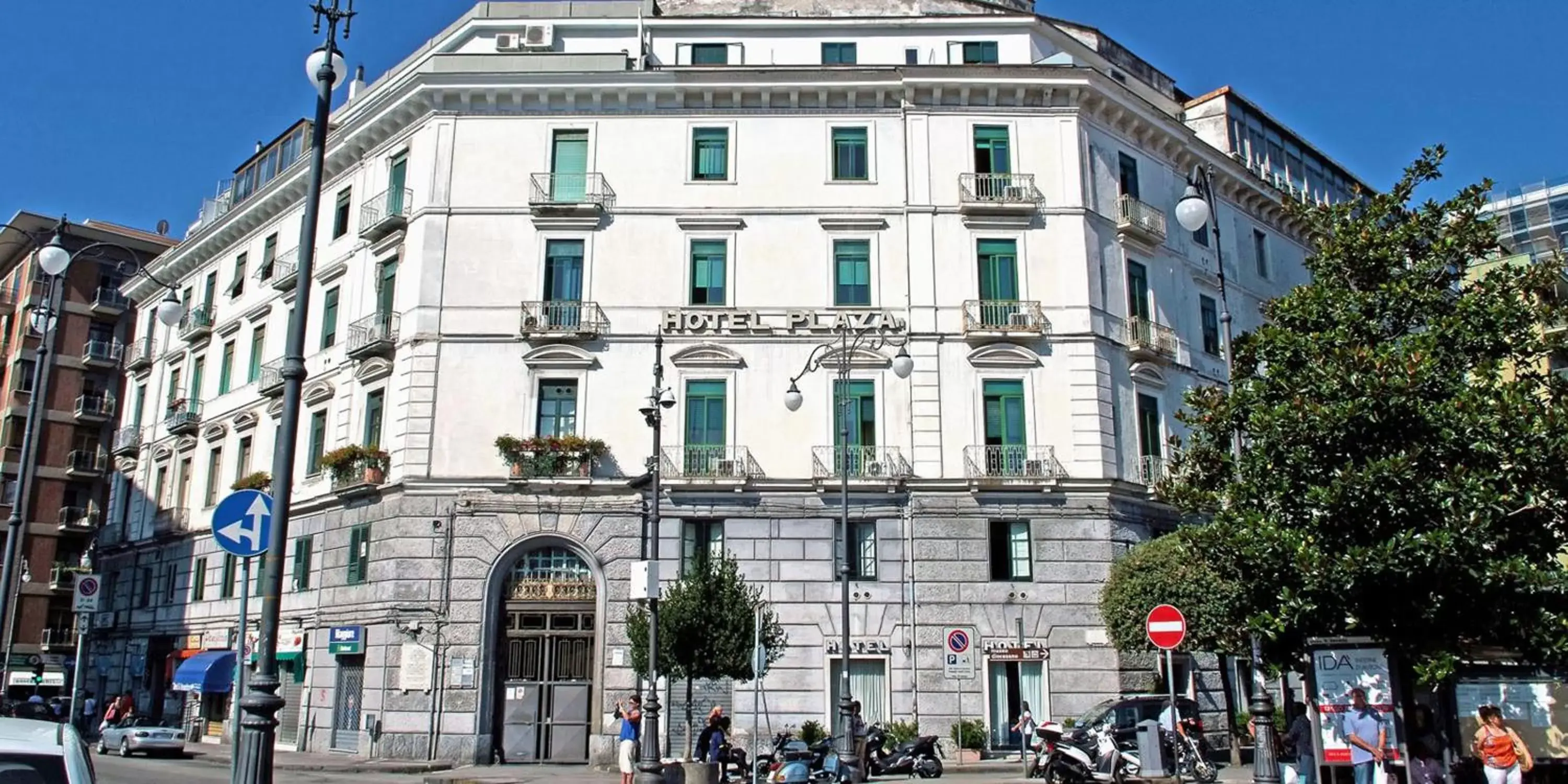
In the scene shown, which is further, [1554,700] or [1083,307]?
[1083,307]

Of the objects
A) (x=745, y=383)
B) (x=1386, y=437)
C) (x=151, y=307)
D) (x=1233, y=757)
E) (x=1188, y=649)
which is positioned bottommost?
(x=1233, y=757)

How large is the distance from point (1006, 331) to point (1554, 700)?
49.1 ft

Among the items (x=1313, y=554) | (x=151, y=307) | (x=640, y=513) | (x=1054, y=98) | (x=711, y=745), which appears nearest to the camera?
(x=1313, y=554)

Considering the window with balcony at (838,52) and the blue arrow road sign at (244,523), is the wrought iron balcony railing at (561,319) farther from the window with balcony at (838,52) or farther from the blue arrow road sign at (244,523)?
the blue arrow road sign at (244,523)

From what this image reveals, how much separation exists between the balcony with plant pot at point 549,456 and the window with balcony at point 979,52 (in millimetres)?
14326

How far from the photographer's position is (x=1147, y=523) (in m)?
29.3

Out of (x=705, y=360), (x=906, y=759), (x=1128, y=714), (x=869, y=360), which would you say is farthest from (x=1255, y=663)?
(x=705, y=360)

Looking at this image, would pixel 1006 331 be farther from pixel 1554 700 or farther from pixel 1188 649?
pixel 1554 700

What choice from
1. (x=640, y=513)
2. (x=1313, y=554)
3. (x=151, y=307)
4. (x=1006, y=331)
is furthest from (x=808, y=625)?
(x=151, y=307)

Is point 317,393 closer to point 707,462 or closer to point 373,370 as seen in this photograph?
point 373,370

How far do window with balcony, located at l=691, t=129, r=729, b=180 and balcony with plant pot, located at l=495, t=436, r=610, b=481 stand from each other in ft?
24.6

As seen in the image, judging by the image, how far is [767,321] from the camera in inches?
Answer: 1155

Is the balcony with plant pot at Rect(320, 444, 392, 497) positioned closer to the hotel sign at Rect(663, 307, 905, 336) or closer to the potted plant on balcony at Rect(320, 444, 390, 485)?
the potted plant on balcony at Rect(320, 444, 390, 485)

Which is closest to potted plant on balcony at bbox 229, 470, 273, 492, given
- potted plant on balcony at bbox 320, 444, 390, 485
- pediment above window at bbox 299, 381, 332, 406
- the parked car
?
pediment above window at bbox 299, 381, 332, 406
